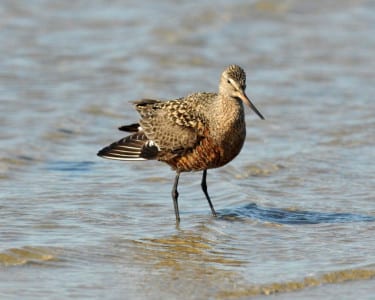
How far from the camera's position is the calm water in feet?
26.7

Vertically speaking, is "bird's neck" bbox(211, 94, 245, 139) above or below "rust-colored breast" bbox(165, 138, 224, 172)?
above

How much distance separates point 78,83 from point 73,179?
4101 millimetres

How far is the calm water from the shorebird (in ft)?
1.70

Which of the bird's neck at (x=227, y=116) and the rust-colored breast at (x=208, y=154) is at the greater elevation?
the bird's neck at (x=227, y=116)

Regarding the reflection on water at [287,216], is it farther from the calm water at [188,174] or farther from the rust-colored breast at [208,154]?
the rust-colored breast at [208,154]

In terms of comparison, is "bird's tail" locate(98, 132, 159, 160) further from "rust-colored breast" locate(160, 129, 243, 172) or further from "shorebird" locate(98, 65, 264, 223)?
"rust-colored breast" locate(160, 129, 243, 172)

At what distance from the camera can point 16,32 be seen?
17047 millimetres

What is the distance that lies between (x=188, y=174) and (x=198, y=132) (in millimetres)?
1900

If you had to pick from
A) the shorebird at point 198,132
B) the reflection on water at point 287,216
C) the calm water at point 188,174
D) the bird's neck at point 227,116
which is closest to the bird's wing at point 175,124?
the shorebird at point 198,132

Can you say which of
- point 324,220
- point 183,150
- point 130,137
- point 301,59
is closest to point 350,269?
point 324,220

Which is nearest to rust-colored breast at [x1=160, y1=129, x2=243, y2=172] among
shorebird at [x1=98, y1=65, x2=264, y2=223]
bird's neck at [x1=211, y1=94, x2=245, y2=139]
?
shorebird at [x1=98, y1=65, x2=264, y2=223]

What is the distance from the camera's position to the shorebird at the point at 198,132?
9.71m

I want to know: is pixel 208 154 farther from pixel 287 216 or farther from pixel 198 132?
pixel 287 216

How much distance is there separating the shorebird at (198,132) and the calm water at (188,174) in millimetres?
520
